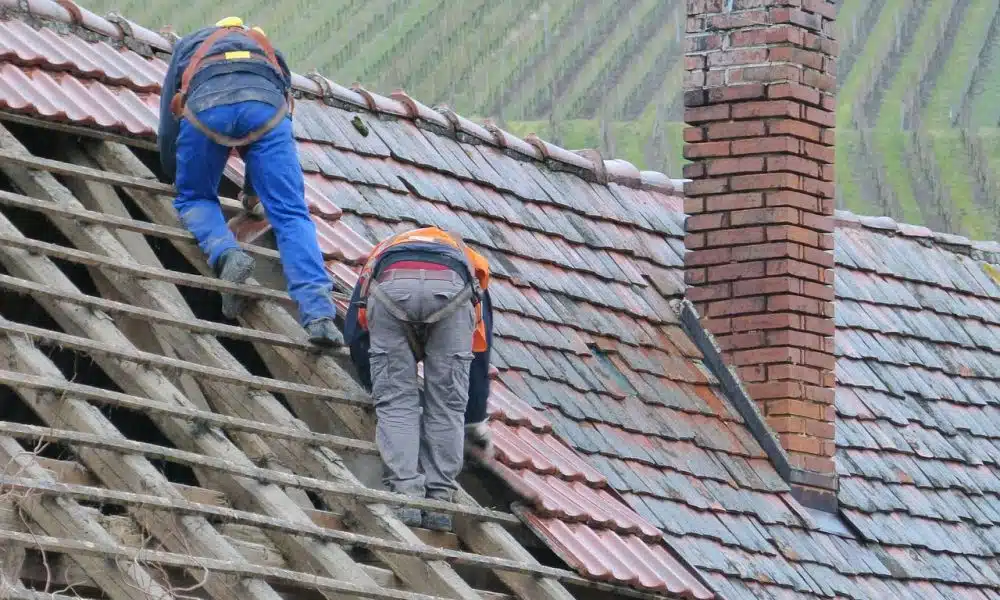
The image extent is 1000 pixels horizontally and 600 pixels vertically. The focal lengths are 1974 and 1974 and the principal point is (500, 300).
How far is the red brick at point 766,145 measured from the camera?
991 cm

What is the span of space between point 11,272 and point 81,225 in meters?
0.41

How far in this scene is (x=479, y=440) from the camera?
7270mm

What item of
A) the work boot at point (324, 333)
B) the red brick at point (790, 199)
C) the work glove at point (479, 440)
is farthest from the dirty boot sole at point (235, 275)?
the red brick at point (790, 199)

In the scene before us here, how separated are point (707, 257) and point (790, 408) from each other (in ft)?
2.96

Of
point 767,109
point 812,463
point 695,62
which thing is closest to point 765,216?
point 767,109

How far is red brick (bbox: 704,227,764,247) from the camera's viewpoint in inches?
389

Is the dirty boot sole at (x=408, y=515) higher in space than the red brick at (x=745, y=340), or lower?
lower

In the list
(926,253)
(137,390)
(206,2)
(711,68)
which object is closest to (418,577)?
(137,390)

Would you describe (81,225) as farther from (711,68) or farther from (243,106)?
(711,68)

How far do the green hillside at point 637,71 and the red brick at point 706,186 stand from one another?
51.9 m

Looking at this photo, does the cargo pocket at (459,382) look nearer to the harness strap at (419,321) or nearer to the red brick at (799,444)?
the harness strap at (419,321)

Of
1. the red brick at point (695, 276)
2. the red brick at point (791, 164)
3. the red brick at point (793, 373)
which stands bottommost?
the red brick at point (793, 373)

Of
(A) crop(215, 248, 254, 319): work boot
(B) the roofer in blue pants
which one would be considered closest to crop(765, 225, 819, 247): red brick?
(B) the roofer in blue pants

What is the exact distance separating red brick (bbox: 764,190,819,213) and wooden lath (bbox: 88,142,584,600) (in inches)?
125
